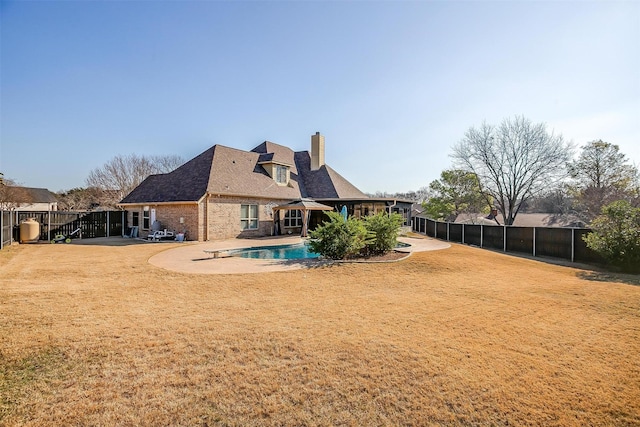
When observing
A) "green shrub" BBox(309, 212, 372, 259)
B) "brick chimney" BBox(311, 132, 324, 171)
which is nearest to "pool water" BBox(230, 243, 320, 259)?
"green shrub" BBox(309, 212, 372, 259)

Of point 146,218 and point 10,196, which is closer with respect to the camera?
point 146,218

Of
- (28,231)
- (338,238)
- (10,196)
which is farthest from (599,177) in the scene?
(10,196)

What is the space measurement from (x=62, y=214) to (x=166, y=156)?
30.7m

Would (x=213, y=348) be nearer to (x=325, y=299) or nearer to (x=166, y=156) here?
(x=325, y=299)

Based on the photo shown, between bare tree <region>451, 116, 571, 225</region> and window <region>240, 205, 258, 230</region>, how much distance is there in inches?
939

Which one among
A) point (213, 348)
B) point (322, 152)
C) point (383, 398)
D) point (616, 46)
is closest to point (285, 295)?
point (213, 348)

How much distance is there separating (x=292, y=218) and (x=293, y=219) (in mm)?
130

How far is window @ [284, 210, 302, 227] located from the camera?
22.9 metres

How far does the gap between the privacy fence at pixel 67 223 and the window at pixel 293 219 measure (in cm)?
1118

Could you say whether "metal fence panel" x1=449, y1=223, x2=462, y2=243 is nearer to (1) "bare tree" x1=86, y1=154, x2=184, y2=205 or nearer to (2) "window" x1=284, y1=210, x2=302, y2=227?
(2) "window" x1=284, y1=210, x2=302, y2=227

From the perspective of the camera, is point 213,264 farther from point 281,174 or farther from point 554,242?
point 554,242

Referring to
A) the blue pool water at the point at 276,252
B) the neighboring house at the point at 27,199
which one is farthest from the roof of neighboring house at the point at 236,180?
the neighboring house at the point at 27,199

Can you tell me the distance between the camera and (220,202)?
18.5m

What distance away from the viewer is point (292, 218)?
23.4 meters
